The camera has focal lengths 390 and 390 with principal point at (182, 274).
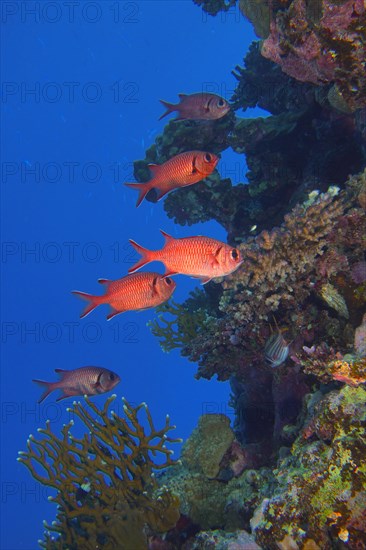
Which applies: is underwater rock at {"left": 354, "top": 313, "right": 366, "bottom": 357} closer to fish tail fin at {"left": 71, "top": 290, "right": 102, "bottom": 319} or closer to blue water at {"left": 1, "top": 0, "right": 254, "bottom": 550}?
fish tail fin at {"left": 71, "top": 290, "right": 102, "bottom": 319}

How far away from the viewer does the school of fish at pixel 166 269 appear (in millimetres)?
3711

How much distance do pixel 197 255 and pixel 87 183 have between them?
94762 millimetres

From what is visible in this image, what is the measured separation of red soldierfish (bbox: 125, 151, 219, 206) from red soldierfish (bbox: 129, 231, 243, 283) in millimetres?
1473

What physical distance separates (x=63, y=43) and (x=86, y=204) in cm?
3373

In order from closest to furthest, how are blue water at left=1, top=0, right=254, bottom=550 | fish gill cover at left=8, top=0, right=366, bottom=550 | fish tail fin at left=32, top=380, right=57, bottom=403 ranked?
fish gill cover at left=8, top=0, right=366, bottom=550 → fish tail fin at left=32, top=380, right=57, bottom=403 → blue water at left=1, top=0, right=254, bottom=550

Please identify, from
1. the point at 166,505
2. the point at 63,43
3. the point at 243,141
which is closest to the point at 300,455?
the point at 166,505

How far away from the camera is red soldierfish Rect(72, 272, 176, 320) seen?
4.17m

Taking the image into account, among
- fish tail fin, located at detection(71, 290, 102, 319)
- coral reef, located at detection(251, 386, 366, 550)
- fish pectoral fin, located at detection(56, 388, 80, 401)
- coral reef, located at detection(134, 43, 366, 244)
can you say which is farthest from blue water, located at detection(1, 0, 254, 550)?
coral reef, located at detection(251, 386, 366, 550)

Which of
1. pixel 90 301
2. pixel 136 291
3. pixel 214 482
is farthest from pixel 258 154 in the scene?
pixel 214 482

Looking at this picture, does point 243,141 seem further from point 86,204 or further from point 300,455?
point 86,204

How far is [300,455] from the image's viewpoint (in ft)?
11.6

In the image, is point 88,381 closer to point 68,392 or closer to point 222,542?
point 68,392

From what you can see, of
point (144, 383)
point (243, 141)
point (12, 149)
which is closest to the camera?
point (243, 141)

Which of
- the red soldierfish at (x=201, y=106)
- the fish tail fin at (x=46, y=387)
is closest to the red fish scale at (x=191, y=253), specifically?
the fish tail fin at (x=46, y=387)
